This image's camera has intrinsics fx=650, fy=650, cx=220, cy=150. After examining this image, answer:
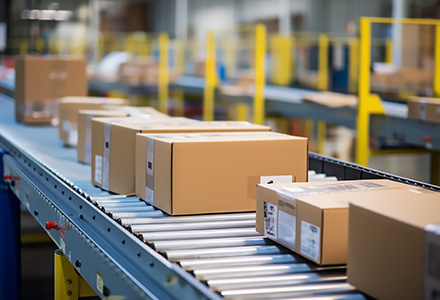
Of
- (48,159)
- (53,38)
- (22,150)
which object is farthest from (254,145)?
(53,38)

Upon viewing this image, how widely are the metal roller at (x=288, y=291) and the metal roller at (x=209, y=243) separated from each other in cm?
37

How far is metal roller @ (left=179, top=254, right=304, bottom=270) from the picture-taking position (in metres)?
1.64

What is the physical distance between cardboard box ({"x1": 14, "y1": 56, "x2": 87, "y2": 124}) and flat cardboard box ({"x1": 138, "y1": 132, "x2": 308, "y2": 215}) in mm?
2608

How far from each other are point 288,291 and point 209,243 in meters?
0.43

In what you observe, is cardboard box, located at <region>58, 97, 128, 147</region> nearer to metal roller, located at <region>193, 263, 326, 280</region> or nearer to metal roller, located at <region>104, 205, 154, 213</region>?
metal roller, located at <region>104, 205, 154, 213</region>

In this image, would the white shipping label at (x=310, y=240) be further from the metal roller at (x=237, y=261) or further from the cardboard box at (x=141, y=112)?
the cardboard box at (x=141, y=112)

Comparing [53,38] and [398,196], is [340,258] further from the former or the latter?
[53,38]

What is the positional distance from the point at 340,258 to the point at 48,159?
2025 mm

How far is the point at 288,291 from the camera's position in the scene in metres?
1.46

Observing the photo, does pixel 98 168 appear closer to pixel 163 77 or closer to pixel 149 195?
pixel 149 195

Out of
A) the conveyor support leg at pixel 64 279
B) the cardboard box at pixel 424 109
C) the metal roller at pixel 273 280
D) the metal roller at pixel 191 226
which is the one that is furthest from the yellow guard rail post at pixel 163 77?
the metal roller at pixel 273 280

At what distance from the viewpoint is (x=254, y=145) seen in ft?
7.26

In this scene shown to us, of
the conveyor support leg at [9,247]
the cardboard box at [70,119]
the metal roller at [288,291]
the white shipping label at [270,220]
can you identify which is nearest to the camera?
the metal roller at [288,291]

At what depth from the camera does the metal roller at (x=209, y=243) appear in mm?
1799
